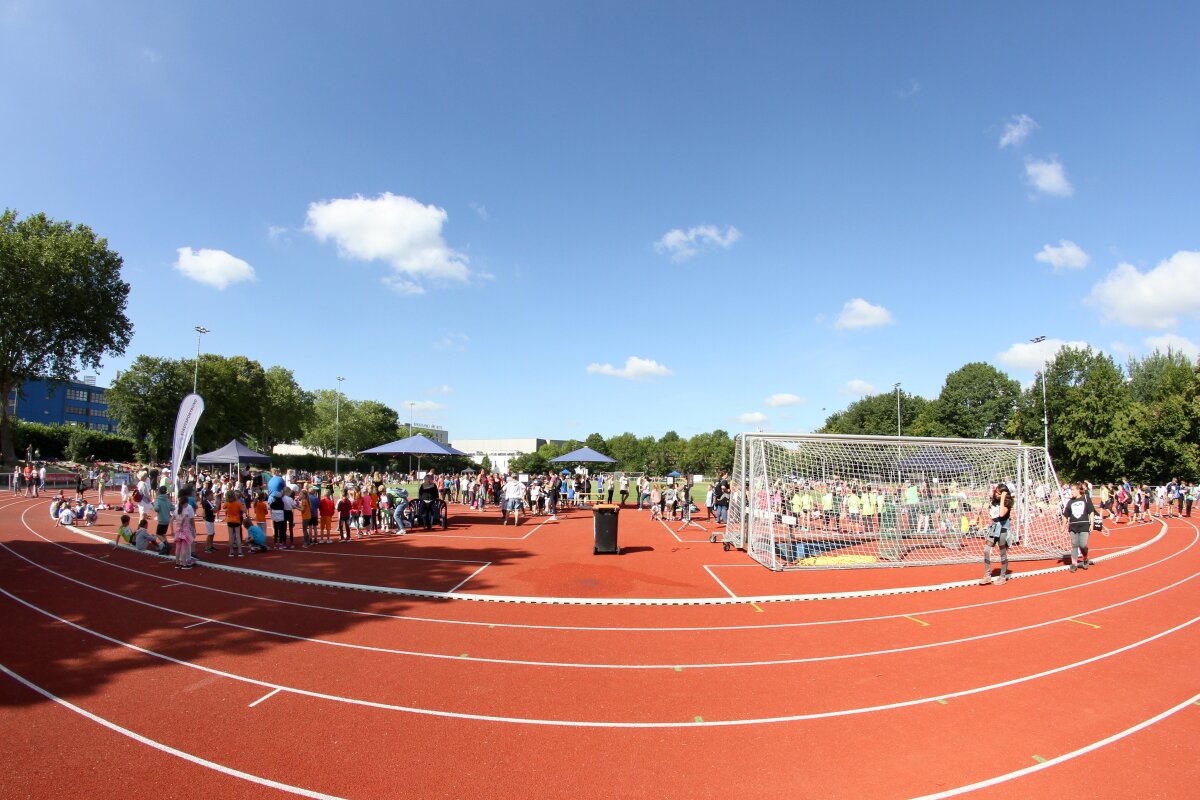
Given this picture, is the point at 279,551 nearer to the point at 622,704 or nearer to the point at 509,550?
the point at 509,550

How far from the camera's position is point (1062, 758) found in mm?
4832

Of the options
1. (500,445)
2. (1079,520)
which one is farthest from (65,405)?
(1079,520)

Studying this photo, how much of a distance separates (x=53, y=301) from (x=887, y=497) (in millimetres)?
53474

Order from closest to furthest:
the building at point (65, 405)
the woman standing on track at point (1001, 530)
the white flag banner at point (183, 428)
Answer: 1. the woman standing on track at point (1001, 530)
2. the white flag banner at point (183, 428)
3. the building at point (65, 405)

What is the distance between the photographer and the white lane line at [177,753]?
14.0 ft

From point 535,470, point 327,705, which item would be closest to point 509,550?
point 327,705

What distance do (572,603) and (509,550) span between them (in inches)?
210

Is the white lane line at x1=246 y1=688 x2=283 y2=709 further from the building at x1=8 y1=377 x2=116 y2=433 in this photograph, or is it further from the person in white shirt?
the building at x1=8 y1=377 x2=116 y2=433

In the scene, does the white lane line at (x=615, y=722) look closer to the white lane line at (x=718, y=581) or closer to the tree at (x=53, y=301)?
the white lane line at (x=718, y=581)

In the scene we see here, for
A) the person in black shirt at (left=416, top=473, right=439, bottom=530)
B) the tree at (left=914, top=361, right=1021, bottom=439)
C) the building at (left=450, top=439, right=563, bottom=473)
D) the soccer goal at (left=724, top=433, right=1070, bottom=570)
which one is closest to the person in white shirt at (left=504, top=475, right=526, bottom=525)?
the person in black shirt at (left=416, top=473, right=439, bottom=530)

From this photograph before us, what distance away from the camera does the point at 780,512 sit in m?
16.1

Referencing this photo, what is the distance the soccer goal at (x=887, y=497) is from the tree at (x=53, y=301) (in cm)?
4879

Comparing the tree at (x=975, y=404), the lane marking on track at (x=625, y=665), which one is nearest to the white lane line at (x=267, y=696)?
the lane marking on track at (x=625, y=665)

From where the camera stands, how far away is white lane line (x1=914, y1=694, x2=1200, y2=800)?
4.34m
